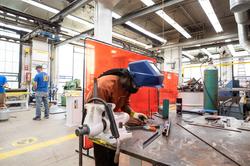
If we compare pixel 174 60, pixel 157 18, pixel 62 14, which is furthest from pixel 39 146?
pixel 174 60

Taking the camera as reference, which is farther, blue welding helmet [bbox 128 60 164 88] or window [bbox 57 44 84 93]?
window [bbox 57 44 84 93]

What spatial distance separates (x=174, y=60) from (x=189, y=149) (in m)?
7.62

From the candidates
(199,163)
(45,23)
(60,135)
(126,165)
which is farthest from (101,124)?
(45,23)

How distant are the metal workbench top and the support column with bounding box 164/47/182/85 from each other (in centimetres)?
704

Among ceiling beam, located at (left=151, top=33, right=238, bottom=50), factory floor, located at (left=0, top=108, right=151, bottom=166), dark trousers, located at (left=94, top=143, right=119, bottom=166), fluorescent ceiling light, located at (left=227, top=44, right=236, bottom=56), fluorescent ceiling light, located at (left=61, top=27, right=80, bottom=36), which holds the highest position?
fluorescent ceiling light, located at (left=61, top=27, right=80, bottom=36)

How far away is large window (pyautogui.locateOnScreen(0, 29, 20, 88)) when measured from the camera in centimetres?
682

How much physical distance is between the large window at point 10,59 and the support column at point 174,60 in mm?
7208

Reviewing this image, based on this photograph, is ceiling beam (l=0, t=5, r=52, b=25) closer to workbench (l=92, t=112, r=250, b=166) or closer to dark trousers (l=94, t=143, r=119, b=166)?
dark trousers (l=94, t=143, r=119, b=166)

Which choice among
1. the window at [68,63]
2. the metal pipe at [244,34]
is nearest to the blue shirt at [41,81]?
the window at [68,63]

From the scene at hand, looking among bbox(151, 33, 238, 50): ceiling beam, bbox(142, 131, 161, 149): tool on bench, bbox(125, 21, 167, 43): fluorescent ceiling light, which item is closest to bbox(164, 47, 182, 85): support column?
bbox(151, 33, 238, 50): ceiling beam

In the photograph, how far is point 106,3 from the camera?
352 cm

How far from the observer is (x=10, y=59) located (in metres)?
7.11

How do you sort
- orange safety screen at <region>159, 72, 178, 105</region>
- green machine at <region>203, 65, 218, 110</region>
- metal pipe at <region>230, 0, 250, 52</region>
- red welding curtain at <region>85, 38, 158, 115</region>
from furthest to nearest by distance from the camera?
orange safety screen at <region>159, 72, 178, 105</region>
green machine at <region>203, 65, 218, 110</region>
red welding curtain at <region>85, 38, 158, 115</region>
metal pipe at <region>230, 0, 250, 52</region>

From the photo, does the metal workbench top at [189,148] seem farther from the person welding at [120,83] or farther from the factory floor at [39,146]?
the factory floor at [39,146]
